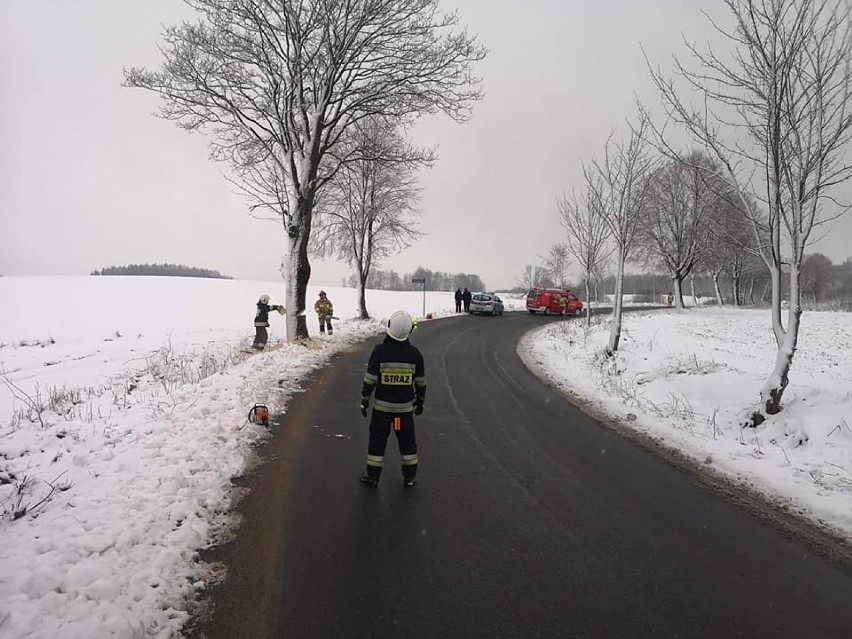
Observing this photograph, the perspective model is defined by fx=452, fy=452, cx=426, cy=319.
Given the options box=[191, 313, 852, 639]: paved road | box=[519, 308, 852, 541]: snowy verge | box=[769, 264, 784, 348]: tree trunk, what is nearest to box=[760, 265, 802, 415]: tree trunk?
box=[769, 264, 784, 348]: tree trunk

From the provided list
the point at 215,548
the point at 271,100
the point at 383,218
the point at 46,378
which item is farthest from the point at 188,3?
the point at 383,218

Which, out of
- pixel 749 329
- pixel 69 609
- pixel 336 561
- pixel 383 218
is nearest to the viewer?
pixel 69 609

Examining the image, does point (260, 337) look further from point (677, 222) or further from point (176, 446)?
point (677, 222)

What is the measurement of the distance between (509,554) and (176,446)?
393cm

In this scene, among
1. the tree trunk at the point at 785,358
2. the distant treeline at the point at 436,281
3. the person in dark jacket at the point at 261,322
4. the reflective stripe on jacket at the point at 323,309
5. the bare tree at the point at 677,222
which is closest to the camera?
the tree trunk at the point at 785,358

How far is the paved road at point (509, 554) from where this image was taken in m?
2.82

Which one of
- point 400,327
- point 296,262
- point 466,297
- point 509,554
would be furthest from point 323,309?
point 466,297

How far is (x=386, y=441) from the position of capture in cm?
482

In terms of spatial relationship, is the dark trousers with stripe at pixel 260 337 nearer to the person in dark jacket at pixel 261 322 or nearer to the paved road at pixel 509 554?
the person in dark jacket at pixel 261 322

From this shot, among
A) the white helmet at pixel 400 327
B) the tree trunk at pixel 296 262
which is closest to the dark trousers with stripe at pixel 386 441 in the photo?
the white helmet at pixel 400 327

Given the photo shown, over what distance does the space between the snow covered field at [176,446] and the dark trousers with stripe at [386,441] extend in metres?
1.48

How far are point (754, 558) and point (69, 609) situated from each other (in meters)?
4.86

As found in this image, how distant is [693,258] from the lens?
31578 mm

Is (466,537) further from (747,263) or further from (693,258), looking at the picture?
(747,263)
